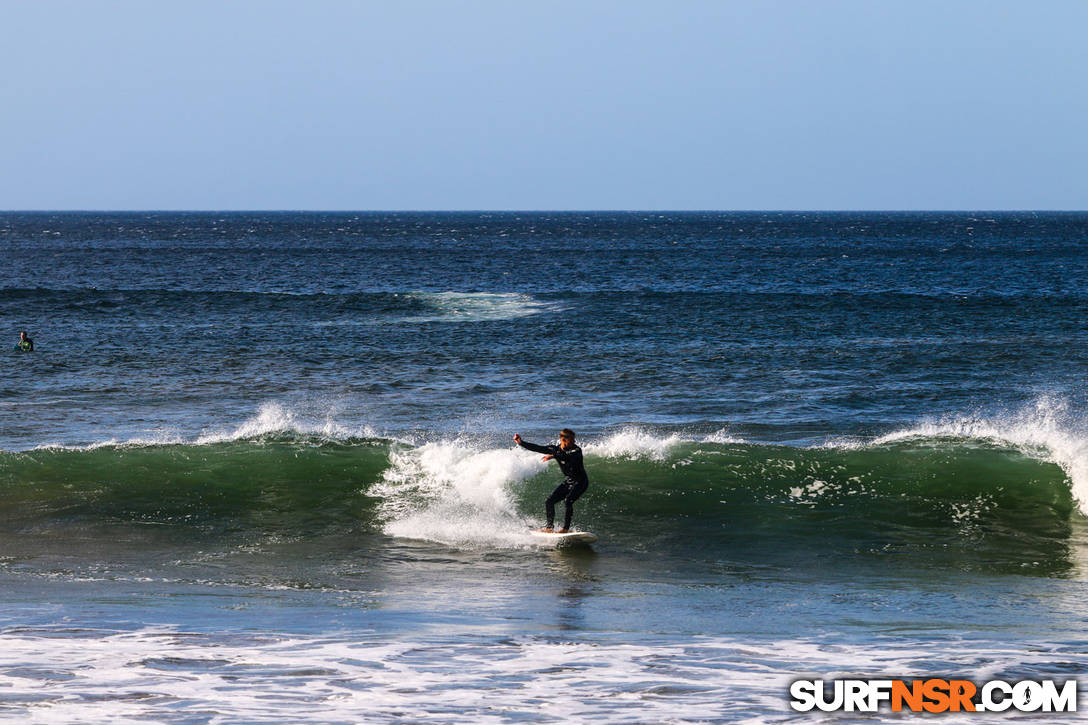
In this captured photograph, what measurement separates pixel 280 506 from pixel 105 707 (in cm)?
910

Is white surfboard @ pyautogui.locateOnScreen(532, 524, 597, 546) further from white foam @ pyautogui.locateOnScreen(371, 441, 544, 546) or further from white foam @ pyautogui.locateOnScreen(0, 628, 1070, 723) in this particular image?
white foam @ pyautogui.locateOnScreen(0, 628, 1070, 723)

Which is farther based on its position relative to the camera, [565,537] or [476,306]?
[476,306]

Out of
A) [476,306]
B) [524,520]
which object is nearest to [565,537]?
[524,520]

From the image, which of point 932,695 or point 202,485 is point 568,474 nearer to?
point 202,485

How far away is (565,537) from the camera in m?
15.2

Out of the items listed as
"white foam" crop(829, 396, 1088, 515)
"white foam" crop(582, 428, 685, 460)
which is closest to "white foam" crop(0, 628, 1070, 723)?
"white foam" crop(582, 428, 685, 460)

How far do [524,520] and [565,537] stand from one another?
1578 mm

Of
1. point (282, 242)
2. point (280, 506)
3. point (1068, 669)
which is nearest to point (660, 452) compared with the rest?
point (280, 506)

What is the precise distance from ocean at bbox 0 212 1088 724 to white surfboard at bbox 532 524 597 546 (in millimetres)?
410

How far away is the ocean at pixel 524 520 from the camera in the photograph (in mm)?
9539

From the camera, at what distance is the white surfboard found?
15.2m

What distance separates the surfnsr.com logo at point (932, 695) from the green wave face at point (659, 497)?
5.41 m

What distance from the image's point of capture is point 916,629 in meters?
11.1

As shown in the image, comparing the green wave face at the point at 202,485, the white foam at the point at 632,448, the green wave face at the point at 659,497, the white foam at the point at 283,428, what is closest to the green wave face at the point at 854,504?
the green wave face at the point at 659,497
